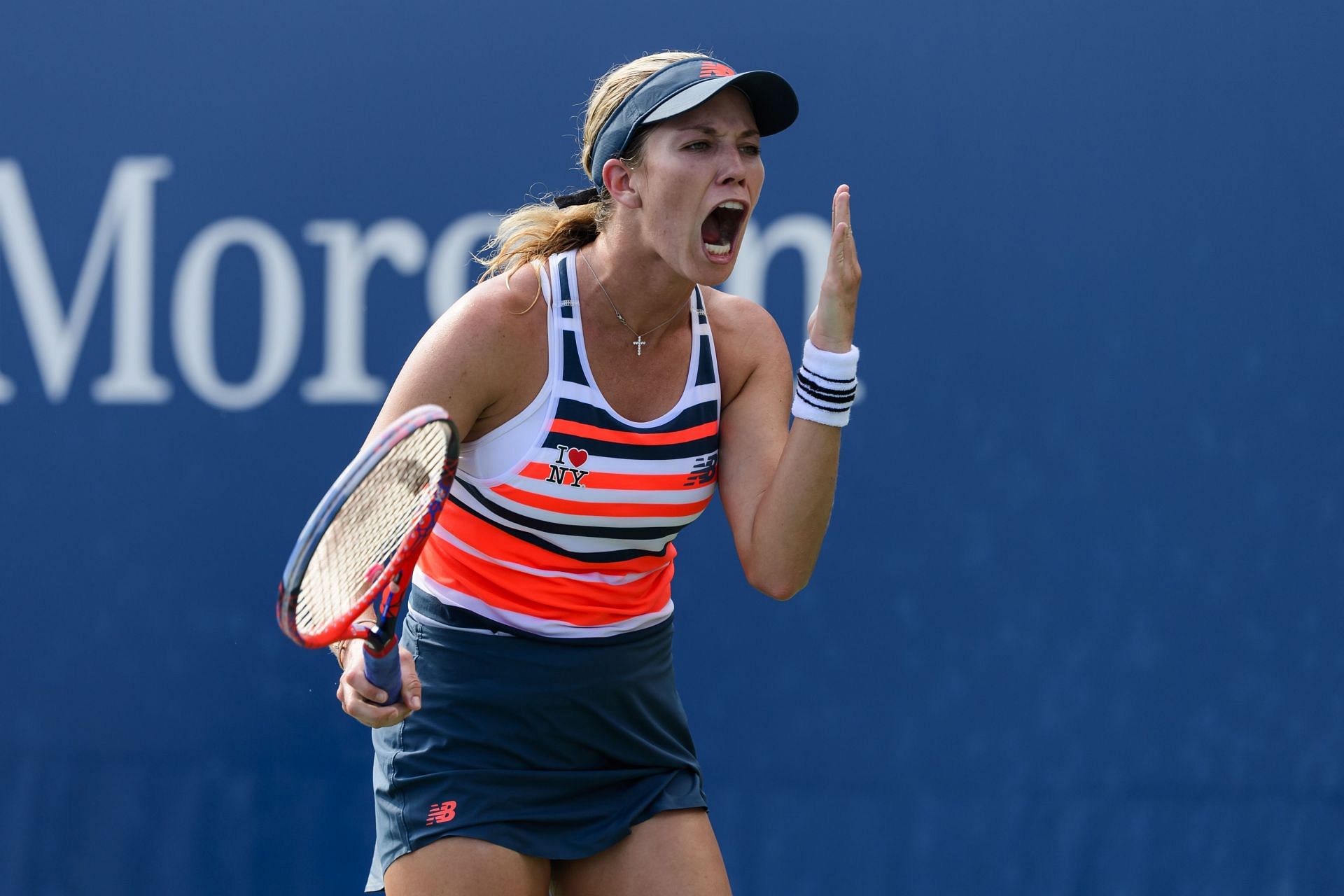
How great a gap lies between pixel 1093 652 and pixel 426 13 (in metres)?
1.96

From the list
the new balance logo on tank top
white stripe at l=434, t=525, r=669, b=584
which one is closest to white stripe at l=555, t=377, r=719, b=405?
the new balance logo on tank top

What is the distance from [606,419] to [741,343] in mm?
292

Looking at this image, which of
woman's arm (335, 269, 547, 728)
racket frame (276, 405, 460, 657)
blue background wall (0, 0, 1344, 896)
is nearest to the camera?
racket frame (276, 405, 460, 657)

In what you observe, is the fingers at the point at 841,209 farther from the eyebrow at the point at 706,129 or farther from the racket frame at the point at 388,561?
the racket frame at the point at 388,561

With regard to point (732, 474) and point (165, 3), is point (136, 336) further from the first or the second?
point (732, 474)

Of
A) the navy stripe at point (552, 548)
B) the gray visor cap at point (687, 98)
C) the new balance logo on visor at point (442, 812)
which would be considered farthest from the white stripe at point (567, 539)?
the gray visor cap at point (687, 98)

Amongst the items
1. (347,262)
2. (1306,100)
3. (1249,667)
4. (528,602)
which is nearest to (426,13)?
(347,262)

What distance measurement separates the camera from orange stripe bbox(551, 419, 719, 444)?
1.90 meters

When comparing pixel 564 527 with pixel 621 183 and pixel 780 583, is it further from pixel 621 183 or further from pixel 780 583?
pixel 621 183

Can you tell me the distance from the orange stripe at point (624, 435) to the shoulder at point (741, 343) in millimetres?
134

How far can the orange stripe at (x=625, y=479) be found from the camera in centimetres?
189

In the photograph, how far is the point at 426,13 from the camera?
309 centimetres

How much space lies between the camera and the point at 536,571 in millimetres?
1939

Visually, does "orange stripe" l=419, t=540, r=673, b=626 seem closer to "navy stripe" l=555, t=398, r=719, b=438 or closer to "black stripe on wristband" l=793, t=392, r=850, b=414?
"navy stripe" l=555, t=398, r=719, b=438
